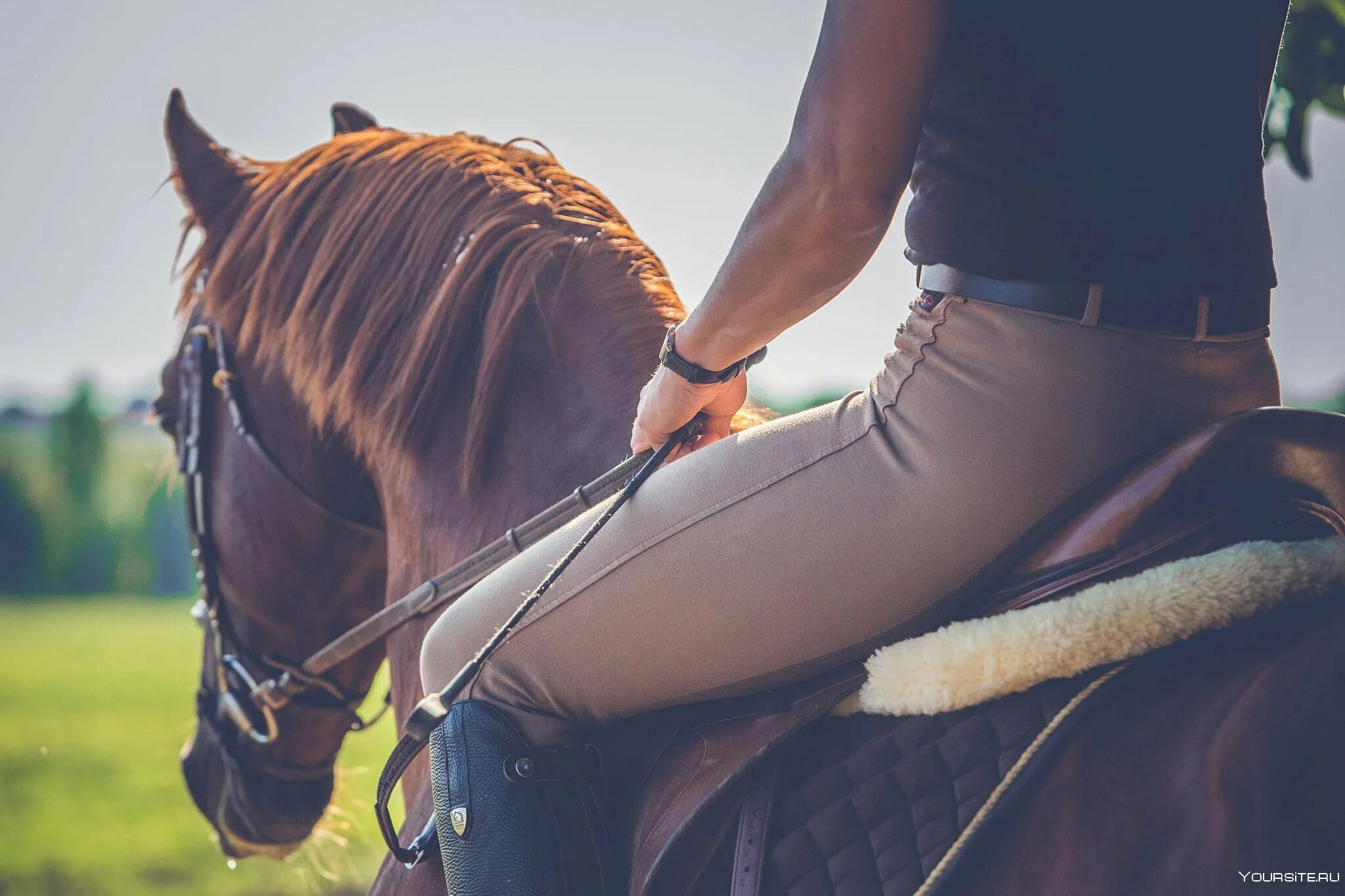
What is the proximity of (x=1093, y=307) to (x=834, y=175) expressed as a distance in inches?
11.9

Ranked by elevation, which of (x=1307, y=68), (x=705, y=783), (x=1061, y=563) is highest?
(x=1307, y=68)

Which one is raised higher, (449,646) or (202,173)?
(202,173)

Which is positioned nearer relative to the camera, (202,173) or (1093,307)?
(1093,307)

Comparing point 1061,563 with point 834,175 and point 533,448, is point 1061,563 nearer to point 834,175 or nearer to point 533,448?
point 834,175

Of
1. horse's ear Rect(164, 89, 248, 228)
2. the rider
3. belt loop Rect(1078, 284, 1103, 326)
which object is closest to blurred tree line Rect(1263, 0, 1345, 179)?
the rider

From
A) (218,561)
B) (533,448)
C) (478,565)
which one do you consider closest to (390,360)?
(533,448)

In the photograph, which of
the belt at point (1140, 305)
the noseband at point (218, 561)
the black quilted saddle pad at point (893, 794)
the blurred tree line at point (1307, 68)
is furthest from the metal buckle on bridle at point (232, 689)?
the blurred tree line at point (1307, 68)

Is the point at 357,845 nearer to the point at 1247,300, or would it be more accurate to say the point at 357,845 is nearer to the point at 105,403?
the point at 1247,300

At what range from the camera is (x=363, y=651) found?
2.25m

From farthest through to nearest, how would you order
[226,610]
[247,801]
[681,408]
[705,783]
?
1. [247,801]
2. [226,610]
3. [681,408]
4. [705,783]

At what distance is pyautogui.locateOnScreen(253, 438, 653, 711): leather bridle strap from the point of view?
62.6 inches

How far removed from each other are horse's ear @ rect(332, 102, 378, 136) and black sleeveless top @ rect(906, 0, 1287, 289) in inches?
75.3

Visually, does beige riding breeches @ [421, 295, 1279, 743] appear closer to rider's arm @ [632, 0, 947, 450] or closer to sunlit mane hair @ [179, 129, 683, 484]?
rider's arm @ [632, 0, 947, 450]

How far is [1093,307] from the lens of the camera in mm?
1076
